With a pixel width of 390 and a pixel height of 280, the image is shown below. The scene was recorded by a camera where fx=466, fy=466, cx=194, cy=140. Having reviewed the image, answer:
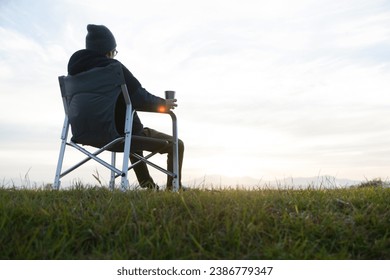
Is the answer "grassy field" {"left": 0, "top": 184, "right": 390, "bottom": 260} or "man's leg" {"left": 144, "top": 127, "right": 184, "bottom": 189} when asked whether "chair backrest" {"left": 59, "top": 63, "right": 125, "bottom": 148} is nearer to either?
"man's leg" {"left": 144, "top": 127, "right": 184, "bottom": 189}

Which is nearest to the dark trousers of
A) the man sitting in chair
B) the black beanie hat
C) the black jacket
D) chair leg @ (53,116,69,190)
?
the man sitting in chair

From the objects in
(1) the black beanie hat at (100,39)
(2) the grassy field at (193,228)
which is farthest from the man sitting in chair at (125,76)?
(2) the grassy field at (193,228)

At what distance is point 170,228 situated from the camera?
3064mm

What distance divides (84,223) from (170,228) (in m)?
0.61

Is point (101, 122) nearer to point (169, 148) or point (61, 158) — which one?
point (61, 158)

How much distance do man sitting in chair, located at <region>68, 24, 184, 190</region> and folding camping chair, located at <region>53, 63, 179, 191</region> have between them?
11 cm

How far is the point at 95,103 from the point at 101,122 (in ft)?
0.73

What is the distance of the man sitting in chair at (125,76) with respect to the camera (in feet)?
16.1

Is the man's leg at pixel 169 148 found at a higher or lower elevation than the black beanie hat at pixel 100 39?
lower

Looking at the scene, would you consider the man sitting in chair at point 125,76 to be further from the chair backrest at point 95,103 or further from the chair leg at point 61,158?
the chair leg at point 61,158

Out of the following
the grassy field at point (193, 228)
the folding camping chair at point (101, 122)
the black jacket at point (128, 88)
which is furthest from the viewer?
the black jacket at point (128, 88)

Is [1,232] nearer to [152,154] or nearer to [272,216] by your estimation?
[272,216]

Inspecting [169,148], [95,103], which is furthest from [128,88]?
[169,148]

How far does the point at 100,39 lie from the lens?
17.0 ft
